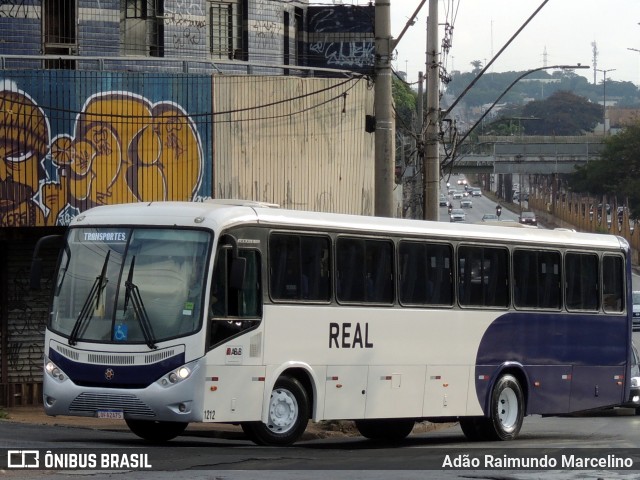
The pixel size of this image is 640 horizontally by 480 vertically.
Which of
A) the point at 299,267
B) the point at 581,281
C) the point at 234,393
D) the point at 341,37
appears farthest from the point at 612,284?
the point at 341,37

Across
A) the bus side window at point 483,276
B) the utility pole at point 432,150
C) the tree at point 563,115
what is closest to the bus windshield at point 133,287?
the bus side window at point 483,276

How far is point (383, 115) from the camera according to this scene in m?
19.3

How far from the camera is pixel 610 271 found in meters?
20.7

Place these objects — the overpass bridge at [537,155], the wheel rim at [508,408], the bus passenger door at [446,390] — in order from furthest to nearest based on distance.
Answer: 1. the overpass bridge at [537,155]
2. the wheel rim at [508,408]
3. the bus passenger door at [446,390]

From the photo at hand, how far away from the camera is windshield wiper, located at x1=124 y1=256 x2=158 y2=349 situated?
14.1 metres

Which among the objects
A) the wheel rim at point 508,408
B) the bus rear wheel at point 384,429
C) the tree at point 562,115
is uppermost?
the tree at point 562,115

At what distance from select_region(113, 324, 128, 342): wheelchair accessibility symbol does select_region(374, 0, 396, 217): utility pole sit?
5.92 meters

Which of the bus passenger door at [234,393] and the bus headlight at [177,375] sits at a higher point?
the bus headlight at [177,375]

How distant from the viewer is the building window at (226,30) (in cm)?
3192

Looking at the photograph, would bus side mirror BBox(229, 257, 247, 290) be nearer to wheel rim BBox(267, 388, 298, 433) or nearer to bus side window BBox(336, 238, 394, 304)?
wheel rim BBox(267, 388, 298, 433)

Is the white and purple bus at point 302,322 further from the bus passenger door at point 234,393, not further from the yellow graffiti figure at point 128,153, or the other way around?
the yellow graffiti figure at point 128,153

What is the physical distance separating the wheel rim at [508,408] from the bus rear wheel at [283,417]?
430 cm

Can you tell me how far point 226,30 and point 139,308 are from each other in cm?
1913

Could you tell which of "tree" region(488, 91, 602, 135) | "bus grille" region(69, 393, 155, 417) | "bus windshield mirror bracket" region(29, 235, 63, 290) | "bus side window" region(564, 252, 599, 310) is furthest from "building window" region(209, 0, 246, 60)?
"tree" region(488, 91, 602, 135)
